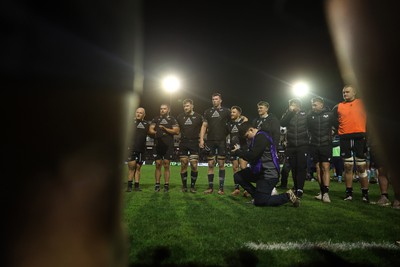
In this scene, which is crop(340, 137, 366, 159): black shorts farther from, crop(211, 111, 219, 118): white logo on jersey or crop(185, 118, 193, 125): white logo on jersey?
crop(185, 118, 193, 125): white logo on jersey

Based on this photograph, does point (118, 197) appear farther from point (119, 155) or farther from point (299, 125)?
point (299, 125)

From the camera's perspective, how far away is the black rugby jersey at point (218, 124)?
32.9 ft

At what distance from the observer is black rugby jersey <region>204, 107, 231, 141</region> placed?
1002 cm

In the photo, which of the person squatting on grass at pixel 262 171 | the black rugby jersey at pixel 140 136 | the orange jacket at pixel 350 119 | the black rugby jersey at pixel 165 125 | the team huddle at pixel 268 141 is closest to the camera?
the person squatting on grass at pixel 262 171

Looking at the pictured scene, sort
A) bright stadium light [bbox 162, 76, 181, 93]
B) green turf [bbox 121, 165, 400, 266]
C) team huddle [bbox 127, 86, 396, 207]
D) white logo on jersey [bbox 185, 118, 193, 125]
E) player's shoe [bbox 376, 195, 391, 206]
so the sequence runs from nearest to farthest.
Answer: green turf [bbox 121, 165, 400, 266] < player's shoe [bbox 376, 195, 391, 206] < team huddle [bbox 127, 86, 396, 207] < white logo on jersey [bbox 185, 118, 193, 125] < bright stadium light [bbox 162, 76, 181, 93]

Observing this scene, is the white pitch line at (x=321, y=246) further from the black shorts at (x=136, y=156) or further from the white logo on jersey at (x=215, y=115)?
the black shorts at (x=136, y=156)

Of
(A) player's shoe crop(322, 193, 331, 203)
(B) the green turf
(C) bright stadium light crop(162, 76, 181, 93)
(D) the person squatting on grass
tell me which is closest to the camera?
(B) the green turf

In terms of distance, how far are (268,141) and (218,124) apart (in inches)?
122

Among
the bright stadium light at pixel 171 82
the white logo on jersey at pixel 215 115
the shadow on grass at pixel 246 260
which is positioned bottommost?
the shadow on grass at pixel 246 260

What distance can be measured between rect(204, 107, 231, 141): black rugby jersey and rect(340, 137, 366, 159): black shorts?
361cm

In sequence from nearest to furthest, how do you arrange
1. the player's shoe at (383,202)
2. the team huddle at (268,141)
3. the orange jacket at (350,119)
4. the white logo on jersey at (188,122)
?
the player's shoe at (383,202) → the team huddle at (268,141) → the orange jacket at (350,119) → the white logo on jersey at (188,122)

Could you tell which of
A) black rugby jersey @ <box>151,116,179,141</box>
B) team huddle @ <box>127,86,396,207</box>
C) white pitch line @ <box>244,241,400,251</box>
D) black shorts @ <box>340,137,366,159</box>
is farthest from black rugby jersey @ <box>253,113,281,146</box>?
white pitch line @ <box>244,241,400,251</box>

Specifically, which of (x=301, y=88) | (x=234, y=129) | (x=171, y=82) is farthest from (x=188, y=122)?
(x=301, y=88)

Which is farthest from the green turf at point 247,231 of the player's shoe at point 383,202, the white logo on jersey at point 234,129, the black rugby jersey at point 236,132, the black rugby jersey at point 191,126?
the white logo on jersey at point 234,129
